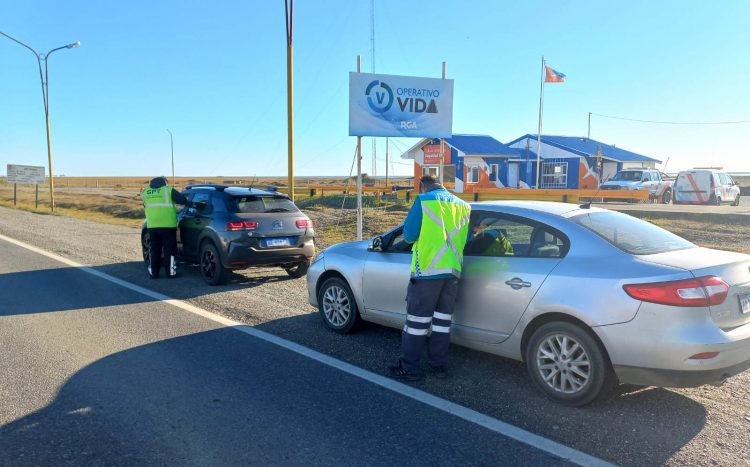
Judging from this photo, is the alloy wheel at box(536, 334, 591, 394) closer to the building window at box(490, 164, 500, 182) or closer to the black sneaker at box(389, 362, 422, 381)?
the black sneaker at box(389, 362, 422, 381)

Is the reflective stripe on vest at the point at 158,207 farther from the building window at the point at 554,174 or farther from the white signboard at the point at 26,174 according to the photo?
the white signboard at the point at 26,174

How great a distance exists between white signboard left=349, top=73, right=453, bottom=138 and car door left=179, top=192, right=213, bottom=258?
13.3 feet

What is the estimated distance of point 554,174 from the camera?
125ft

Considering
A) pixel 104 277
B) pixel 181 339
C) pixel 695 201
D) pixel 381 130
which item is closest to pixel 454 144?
pixel 695 201

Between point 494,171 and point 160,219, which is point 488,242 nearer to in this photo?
point 160,219

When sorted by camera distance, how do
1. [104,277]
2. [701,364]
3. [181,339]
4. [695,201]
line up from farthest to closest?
[695,201] < [104,277] < [181,339] < [701,364]

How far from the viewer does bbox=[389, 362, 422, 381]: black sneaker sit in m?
4.75

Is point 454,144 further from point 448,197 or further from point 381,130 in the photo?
point 448,197

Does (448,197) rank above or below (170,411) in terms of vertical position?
Result: above

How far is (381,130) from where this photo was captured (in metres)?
12.6

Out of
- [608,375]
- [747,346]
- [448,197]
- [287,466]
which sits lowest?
[287,466]

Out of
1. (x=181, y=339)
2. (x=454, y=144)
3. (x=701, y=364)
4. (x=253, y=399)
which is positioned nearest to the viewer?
(x=701, y=364)

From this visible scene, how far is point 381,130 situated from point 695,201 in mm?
20766

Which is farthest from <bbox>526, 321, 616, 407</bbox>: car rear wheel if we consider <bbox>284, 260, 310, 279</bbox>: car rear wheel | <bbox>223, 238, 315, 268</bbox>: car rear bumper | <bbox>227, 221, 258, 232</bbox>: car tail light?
<bbox>284, 260, 310, 279</bbox>: car rear wheel
